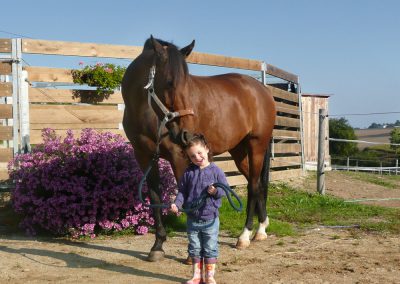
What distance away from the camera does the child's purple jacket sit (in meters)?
3.47

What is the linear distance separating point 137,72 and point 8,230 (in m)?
2.83

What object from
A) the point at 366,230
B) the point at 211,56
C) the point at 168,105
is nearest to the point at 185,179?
the point at 168,105

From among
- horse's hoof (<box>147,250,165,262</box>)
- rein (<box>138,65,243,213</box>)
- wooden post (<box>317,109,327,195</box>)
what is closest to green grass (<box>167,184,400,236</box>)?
wooden post (<box>317,109,327,195</box>)

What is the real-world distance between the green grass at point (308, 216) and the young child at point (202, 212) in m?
2.18

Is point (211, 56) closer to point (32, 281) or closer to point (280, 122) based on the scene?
point (280, 122)

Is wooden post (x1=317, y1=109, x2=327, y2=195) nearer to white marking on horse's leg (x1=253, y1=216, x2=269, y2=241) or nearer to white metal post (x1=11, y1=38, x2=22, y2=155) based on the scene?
white marking on horse's leg (x1=253, y1=216, x2=269, y2=241)

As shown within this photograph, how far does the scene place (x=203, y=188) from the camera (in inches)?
137

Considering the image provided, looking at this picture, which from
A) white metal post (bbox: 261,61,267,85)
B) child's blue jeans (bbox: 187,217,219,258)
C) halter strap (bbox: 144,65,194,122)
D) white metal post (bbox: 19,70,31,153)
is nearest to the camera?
child's blue jeans (bbox: 187,217,219,258)

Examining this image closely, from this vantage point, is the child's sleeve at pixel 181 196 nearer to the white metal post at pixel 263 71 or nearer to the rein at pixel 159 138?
the rein at pixel 159 138

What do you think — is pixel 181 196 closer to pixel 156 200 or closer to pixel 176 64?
pixel 156 200

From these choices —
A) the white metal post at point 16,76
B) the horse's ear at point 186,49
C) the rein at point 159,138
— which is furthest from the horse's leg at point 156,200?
the white metal post at point 16,76

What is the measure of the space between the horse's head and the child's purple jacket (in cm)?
37

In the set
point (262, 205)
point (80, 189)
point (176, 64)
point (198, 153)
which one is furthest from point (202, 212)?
point (80, 189)

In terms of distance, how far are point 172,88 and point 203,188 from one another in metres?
0.94
